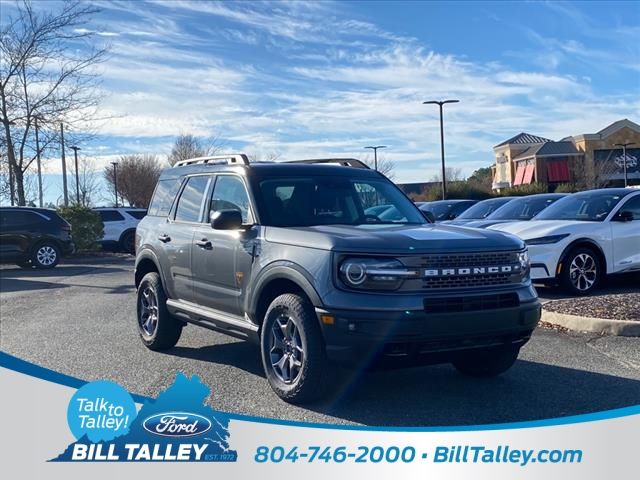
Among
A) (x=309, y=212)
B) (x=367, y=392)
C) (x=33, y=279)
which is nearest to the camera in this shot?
(x=367, y=392)

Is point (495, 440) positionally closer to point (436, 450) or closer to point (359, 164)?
point (436, 450)

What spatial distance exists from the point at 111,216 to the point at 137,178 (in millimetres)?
30699

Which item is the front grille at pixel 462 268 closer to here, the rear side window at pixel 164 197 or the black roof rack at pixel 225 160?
the black roof rack at pixel 225 160

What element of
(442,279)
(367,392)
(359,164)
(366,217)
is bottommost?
(367,392)

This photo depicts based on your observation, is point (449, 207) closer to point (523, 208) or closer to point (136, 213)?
point (523, 208)

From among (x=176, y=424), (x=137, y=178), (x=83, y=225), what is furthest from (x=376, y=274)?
(x=137, y=178)

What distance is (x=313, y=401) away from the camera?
520 cm

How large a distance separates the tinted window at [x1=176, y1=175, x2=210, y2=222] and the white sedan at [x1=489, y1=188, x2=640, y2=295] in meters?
5.17

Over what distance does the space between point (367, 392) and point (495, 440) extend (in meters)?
1.68

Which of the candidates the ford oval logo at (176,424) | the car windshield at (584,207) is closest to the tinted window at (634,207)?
the car windshield at (584,207)

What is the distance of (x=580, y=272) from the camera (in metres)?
10.3

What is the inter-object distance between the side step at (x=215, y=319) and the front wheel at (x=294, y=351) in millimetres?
270

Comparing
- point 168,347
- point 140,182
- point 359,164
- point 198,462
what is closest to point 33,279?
point 168,347

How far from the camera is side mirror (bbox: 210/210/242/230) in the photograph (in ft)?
19.1
